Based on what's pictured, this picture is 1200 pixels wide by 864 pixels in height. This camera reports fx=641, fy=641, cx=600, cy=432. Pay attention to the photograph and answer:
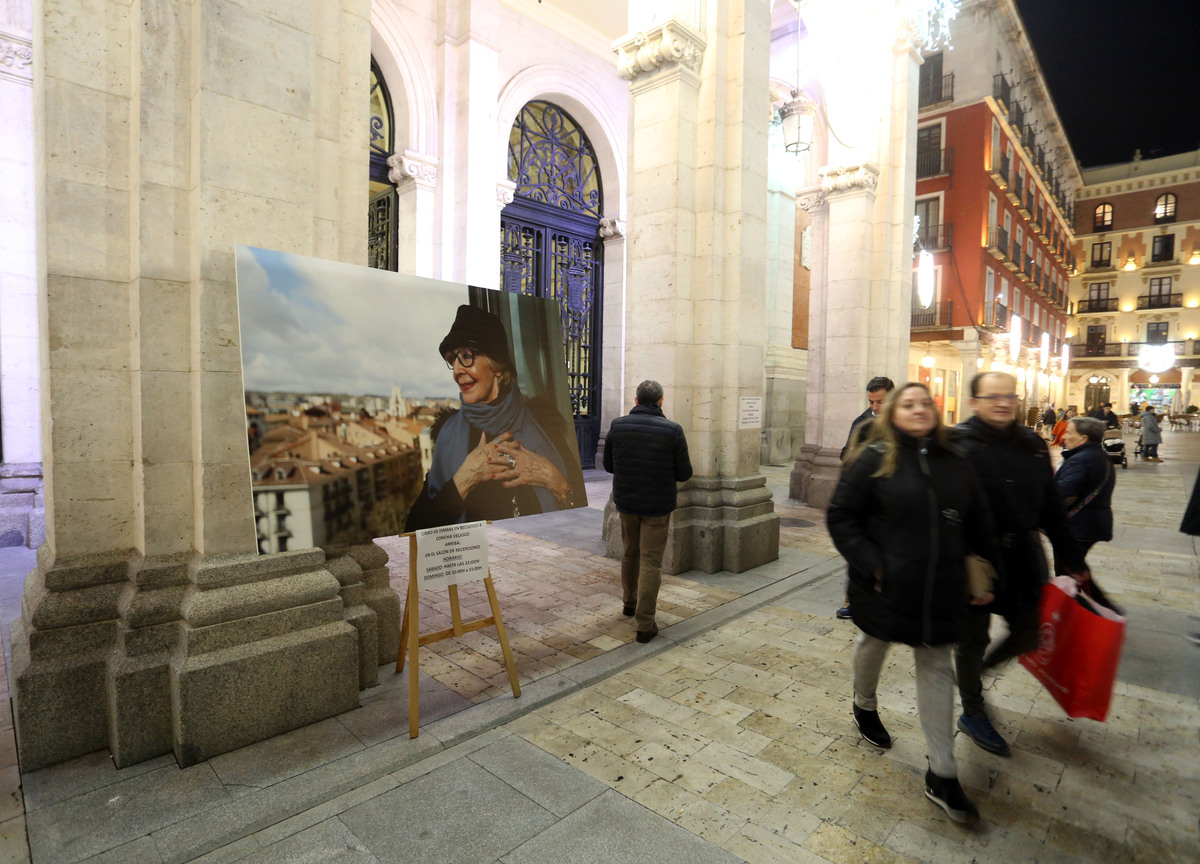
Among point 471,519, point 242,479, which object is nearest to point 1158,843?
point 471,519

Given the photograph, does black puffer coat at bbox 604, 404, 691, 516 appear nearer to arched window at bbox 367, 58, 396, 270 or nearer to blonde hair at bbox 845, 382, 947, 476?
blonde hair at bbox 845, 382, 947, 476

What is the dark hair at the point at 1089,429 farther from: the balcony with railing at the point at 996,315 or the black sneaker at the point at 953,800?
the balcony with railing at the point at 996,315

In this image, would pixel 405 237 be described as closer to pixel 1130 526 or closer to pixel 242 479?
pixel 242 479

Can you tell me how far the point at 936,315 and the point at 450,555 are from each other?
81.5 ft

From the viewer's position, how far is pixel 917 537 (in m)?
2.65

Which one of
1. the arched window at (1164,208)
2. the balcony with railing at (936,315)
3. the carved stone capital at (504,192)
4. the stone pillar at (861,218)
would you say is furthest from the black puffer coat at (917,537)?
the arched window at (1164,208)

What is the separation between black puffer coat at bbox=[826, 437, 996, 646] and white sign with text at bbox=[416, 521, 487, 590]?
6.49 ft

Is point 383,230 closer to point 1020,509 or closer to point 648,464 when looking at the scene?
point 648,464

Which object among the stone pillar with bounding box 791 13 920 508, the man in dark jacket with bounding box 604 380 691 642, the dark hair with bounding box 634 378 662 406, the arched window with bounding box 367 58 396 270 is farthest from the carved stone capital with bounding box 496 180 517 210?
the man in dark jacket with bounding box 604 380 691 642

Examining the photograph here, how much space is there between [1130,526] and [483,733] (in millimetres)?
9909

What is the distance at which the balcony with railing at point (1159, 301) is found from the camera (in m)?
41.2

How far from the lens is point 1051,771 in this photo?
120 inches

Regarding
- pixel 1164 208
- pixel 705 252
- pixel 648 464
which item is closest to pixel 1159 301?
pixel 1164 208

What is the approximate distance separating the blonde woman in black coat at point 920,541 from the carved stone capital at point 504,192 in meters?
9.85
